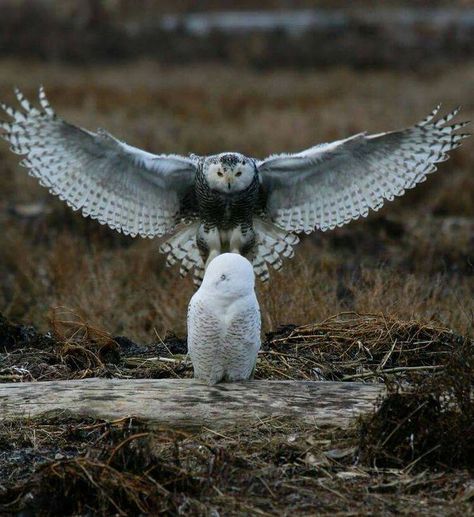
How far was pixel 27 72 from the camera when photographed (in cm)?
2531

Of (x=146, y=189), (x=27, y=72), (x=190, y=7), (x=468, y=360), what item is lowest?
(x=468, y=360)

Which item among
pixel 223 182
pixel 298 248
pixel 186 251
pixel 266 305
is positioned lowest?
pixel 266 305

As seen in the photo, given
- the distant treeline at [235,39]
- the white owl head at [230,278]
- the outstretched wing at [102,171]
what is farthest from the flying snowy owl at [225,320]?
the distant treeline at [235,39]

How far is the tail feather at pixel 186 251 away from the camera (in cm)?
787

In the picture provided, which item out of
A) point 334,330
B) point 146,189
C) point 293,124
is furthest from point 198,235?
point 293,124

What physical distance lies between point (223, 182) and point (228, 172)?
0.23ft

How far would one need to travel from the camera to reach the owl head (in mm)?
7129

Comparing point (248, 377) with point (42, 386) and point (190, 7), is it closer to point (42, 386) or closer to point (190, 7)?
point (42, 386)

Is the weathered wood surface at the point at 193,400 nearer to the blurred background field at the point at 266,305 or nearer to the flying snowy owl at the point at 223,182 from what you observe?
the blurred background field at the point at 266,305

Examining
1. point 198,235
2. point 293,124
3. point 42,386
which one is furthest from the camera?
point 293,124

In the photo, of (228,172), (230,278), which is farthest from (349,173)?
(230,278)

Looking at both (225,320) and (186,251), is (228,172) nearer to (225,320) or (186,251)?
(186,251)

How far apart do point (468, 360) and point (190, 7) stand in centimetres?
3669

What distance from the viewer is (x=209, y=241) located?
7680mm
